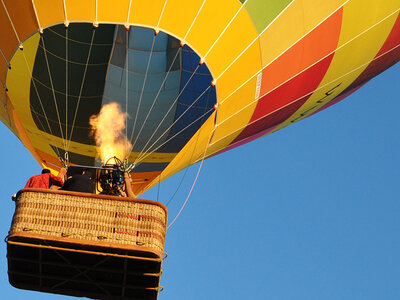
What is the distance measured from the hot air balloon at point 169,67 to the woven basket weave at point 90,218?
69cm

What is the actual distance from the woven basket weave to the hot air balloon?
691mm

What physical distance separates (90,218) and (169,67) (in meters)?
2.65

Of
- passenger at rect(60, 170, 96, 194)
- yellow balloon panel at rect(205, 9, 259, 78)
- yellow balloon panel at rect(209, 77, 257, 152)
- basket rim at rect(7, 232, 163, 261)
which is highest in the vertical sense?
yellow balloon panel at rect(205, 9, 259, 78)

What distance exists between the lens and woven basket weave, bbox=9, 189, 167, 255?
6.57m

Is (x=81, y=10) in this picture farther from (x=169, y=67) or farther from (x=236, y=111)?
(x=236, y=111)

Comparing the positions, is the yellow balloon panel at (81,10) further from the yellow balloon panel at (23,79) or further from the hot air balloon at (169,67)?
the yellow balloon panel at (23,79)

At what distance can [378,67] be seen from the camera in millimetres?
10562

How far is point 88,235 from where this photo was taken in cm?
Answer: 658

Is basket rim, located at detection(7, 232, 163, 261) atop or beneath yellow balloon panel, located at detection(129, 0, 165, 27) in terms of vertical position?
beneath

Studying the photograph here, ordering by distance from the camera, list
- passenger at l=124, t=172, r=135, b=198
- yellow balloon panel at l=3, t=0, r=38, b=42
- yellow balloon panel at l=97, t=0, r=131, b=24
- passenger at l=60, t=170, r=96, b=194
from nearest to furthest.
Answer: passenger at l=60, t=170, r=96, b=194
passenger at l=124, t=172, r=135, b=198
yellow balloon panel at l=97, t=0, r=131, b=24
yellow balloon panel at l=3, t=0, r=38, b=42

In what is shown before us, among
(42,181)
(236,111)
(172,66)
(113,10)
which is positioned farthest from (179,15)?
(42,181)

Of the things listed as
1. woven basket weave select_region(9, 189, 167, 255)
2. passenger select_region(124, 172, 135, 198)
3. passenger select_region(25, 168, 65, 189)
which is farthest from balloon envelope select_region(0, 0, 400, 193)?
woven basket weave select_region(9, 189, 167, 255)

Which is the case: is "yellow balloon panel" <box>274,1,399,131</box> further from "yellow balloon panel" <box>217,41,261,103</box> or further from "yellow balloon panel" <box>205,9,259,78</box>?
"yellow balloon panel" <box>205,9,259,78</box>

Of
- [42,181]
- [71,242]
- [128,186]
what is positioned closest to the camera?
[71,242]
